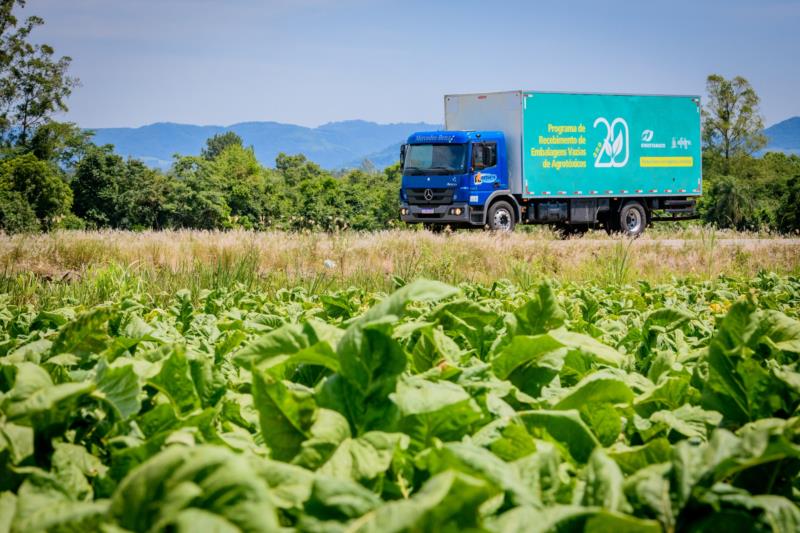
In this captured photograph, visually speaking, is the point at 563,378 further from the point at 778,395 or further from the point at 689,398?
the point at 778,395

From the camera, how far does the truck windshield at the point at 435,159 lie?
2289 centimetres

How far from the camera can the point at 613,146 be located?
26875 mm

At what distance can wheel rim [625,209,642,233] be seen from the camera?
2803 centimetres

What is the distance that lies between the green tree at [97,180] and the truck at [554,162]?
45.4 m

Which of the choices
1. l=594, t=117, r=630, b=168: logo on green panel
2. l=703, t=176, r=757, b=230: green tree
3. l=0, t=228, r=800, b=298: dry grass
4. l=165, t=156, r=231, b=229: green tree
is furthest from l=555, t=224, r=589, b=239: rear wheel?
l=165, t=156, r=231, b=229: green tree

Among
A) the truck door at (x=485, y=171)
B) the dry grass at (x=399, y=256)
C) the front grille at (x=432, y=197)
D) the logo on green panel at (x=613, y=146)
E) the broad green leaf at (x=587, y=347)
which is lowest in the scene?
the dry grass at (x=399, y=256)

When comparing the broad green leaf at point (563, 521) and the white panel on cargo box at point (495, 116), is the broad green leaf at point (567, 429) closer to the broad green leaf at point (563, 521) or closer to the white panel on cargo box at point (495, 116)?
the broad green leaf at point (563, 521)

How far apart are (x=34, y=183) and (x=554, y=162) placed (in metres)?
43.5

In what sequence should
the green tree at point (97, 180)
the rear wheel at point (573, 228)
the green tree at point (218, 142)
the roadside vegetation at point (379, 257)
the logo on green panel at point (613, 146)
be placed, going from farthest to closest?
the green tree at point (218, 142), the green tree at point (97, 180), the rear wheel at point (573, 228), the logo on green panel at point (613, 146), the roadside vegetation at point (379, 257)

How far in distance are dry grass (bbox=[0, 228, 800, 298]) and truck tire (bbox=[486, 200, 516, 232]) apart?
444 inches

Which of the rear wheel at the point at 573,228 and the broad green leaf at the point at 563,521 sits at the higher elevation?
the broad green leaf at the point at 563,521

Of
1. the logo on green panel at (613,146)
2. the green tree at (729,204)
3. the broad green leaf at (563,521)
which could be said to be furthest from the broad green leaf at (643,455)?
the green tree at (729,204)

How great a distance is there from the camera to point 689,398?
4.33 ft

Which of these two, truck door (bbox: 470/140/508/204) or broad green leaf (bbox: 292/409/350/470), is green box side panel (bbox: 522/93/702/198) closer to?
truck door (bbox: 470/140/508/204)
